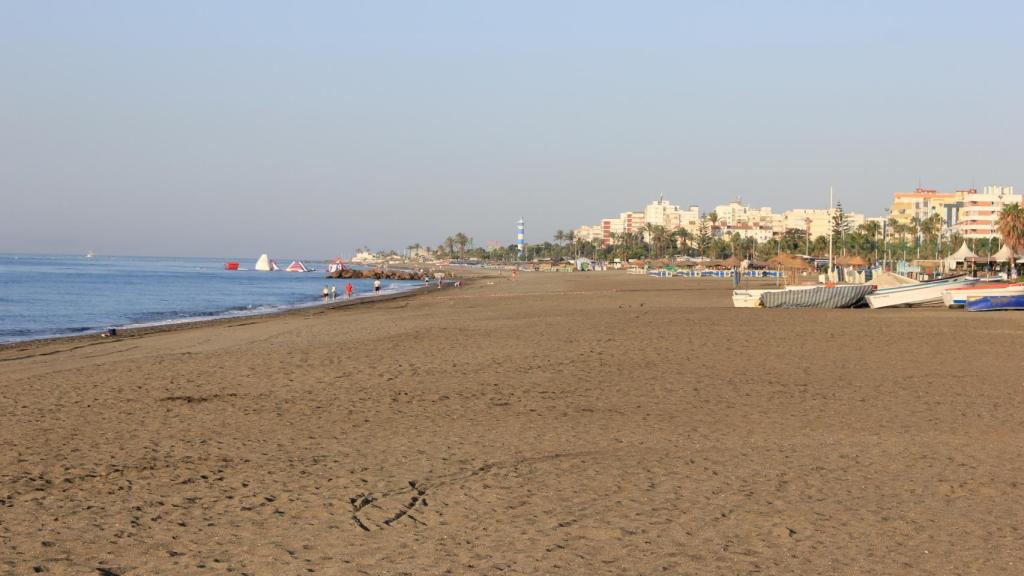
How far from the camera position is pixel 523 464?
27.4 feet

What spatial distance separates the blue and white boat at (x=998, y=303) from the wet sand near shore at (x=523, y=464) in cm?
1327

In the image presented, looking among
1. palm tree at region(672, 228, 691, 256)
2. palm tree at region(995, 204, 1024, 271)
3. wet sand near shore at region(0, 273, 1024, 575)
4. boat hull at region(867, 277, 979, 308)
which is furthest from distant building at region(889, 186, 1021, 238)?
wet sand near shore at region(0, 273, 1024, 575)

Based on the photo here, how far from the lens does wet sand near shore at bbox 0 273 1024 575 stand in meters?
5.84

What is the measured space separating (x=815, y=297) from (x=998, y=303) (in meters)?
5.98

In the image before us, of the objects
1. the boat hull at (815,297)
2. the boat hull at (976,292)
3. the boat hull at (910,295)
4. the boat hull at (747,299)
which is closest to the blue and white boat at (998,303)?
the boat hull at (976,292)

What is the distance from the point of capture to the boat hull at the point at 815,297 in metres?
32.6

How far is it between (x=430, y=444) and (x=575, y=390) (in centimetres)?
406

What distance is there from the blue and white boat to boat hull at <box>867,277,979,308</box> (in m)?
2.83

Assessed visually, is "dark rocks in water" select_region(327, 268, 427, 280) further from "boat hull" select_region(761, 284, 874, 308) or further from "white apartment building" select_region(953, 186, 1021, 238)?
"white apartment building" select_region(953, 186, 1021, 238)

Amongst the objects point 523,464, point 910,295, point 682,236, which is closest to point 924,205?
point 682,236

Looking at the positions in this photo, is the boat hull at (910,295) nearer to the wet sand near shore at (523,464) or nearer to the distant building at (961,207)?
Result: the wet sand near shore at (523,464)

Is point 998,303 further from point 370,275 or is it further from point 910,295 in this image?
point 370,275

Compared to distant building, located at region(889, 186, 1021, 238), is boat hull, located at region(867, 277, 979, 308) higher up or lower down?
lower down

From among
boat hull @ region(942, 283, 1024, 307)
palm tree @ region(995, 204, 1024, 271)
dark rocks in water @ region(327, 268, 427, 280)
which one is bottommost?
dark rocks in water @ region(327, 268, 427, 280)
